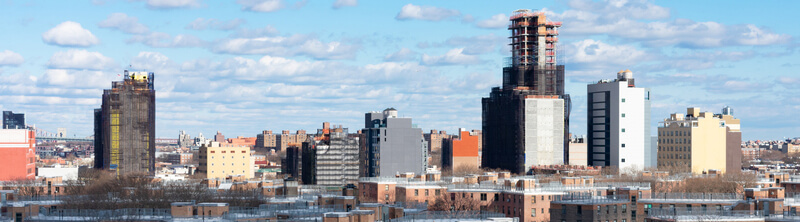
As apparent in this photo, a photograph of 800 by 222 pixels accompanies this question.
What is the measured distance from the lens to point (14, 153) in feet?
629

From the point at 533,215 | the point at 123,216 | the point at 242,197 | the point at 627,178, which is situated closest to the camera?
the point at 123,216

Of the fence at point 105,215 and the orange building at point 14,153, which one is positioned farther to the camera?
the orange building at point 14,153

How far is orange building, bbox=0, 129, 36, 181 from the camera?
189500 millimetres

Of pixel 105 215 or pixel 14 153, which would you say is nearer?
pixel 105 215

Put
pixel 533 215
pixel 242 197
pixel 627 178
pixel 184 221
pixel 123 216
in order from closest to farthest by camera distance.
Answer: pixel 184 221, pixel 123 216, pixel 533 215, pixel 242 197, pixel 627 178

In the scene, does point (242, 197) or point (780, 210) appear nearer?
point (780, 210)

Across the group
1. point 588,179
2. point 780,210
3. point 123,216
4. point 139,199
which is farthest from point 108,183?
point 780,210

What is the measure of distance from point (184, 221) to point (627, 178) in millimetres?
102751

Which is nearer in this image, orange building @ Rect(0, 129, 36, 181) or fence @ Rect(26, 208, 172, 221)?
fence @ Rect(26, 208, 172, 221)

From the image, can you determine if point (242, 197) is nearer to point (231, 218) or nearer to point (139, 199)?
point (139, 199)

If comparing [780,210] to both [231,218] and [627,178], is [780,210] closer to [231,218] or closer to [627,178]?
[231,218]

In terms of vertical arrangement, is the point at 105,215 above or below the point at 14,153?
below

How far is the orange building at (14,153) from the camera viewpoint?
7461 inches

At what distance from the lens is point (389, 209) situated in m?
98.8
